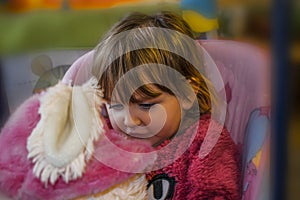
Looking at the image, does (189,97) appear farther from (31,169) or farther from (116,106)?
(31,169)

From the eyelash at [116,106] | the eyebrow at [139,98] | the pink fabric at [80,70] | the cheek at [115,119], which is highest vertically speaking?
the pink fabric at [80,70]

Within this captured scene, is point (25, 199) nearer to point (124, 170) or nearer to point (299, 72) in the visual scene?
point (124, 170)

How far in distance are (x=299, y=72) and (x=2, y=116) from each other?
37 centimetres

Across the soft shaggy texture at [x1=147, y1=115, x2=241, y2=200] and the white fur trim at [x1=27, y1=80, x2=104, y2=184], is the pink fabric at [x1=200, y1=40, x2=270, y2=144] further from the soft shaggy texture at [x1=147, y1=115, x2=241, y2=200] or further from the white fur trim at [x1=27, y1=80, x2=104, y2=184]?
the white fur trim at [x1=27, y1=80, x2=104, y2=184]

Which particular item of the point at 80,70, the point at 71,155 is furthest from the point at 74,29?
the point at 71,155

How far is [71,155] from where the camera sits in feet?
2.12

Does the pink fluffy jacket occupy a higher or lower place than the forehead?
lower

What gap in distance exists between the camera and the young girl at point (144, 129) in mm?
646

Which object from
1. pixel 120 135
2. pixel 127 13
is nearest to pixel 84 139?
pixel 120 135

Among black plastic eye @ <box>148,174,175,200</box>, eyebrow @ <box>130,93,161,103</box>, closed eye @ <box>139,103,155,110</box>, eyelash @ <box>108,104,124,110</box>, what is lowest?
black plastic eye @ <box>148,174,175,200</box>

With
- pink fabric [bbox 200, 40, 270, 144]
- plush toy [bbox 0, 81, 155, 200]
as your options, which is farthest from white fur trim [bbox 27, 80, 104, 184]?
pink fabric [bbox 200, 40, 270, 144]

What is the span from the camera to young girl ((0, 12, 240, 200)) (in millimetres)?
646

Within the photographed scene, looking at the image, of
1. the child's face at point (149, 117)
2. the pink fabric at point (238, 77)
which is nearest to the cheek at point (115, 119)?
the child's face at point (149, 117)

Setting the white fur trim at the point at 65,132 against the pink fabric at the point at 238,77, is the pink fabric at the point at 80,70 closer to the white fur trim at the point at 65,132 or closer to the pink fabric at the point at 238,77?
the white fur trim at the point at 65,132
